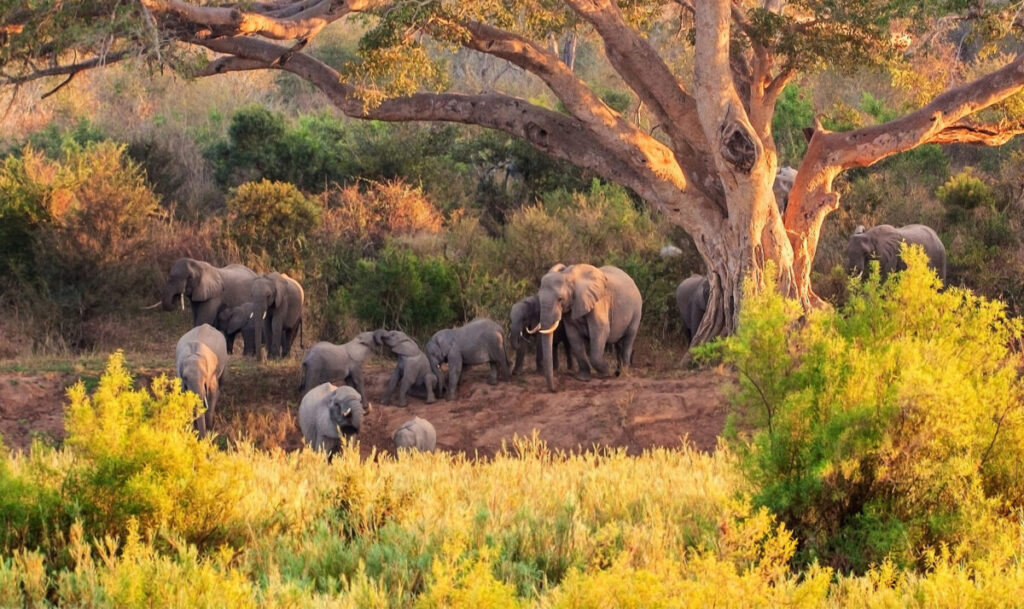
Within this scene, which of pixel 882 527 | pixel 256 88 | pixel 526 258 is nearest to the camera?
pixel 882 527

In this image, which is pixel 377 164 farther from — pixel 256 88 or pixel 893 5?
pixel 256 88

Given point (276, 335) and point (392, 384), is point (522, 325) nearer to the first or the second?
point (392, 384)

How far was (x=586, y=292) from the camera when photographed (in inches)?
629

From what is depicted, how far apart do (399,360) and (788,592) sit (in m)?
9.58

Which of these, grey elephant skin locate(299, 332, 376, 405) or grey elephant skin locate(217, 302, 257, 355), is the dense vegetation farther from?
grey elephant skin locate(217, 302, 257, 355)

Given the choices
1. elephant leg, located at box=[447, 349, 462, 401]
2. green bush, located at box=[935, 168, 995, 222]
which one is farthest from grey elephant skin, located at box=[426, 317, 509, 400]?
green bush, located at box=[935, 168, 995, 222]

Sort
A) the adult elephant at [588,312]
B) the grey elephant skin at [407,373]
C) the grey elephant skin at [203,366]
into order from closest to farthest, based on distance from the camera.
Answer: the grey elephant skin at [203,366]
the grey elephant skin at [407,373]
the adult elephant at [588,312]

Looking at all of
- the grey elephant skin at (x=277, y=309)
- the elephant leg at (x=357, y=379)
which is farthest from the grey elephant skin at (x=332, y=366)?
the grey elephant skin at (x=277, y=309)

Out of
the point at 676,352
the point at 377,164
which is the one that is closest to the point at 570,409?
the point at 676,352

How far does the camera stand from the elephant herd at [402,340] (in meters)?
14.0

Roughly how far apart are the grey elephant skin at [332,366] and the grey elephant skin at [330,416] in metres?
1.56

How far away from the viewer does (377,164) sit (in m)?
24.5

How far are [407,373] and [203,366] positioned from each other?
2186mm

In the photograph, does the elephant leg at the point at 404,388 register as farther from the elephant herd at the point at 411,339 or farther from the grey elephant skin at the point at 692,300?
the grey elephant skin at the point at 692,300
